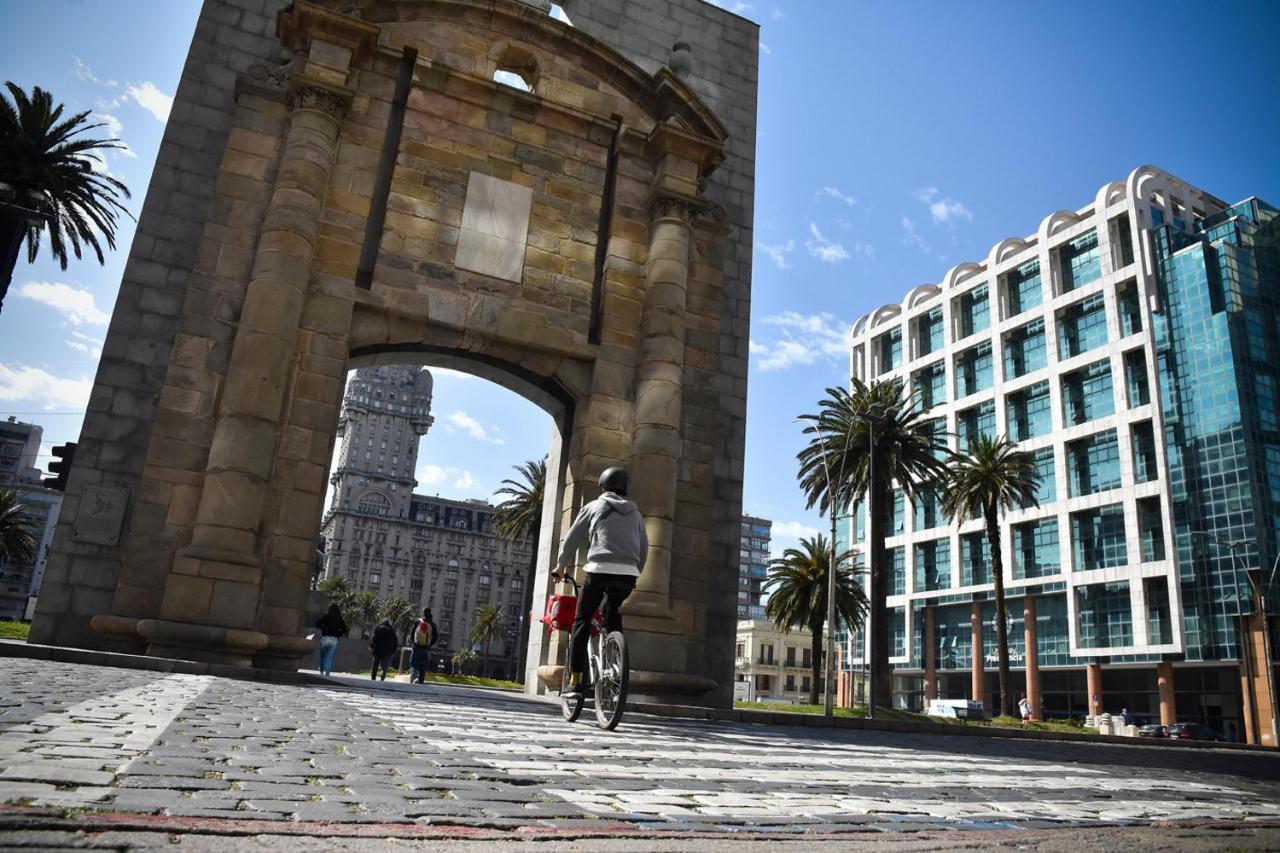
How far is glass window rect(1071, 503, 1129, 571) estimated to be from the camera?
183 ft

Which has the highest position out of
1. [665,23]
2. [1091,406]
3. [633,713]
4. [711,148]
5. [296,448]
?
[1091,406]

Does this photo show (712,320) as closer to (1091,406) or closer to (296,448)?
(296,448)

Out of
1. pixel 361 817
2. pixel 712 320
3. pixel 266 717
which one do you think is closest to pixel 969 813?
pixel 361 817

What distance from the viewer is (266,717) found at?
5.72 meters

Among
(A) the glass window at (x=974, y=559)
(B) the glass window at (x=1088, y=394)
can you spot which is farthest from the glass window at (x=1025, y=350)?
(A) the glass window at (x=974, y=559)

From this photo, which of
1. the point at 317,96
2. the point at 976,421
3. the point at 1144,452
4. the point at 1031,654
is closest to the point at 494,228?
the point at 317,96

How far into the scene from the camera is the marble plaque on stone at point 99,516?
12734 millimetres

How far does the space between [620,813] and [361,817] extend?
2.99ft

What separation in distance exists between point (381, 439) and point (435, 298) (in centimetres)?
14641

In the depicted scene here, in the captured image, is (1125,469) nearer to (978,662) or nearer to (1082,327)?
(1082,327)

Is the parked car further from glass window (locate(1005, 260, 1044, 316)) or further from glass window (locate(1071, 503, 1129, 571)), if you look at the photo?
glass window (locate(1005, 260, 1044, 316))

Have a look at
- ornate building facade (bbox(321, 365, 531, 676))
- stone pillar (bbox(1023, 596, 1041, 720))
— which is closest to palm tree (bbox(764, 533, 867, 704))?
stone pillar (bbox(1023, 596, 1041, 720))

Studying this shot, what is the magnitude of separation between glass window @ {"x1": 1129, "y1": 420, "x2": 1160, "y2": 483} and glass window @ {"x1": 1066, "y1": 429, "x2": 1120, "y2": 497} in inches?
42.9

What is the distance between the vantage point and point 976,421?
227ft
